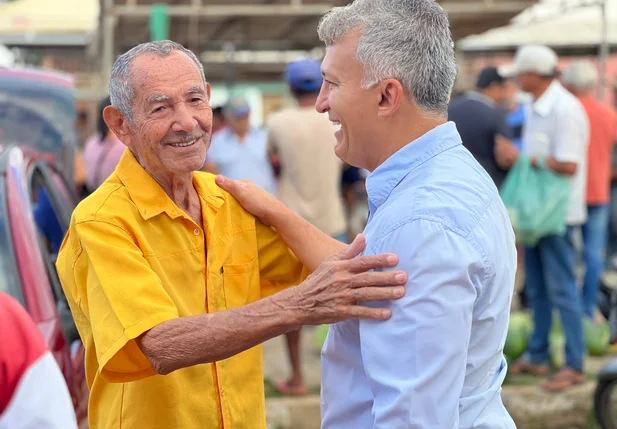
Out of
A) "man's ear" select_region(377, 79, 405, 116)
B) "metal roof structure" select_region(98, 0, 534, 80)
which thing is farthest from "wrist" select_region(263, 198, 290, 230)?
"metal roof structure" select_region(98, 0, 534, 80)

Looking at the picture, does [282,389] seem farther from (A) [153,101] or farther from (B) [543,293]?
(A) [153,101]

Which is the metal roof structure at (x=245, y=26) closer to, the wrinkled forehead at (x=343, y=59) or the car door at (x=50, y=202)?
the car door at (x=50, y=202)

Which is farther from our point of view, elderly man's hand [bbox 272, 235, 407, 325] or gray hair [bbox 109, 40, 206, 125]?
gray hair [bbox 109, 40, 206, 125]

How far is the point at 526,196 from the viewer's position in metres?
5.64

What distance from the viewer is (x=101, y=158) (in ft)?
19.1

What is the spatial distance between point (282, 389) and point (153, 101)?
12.8 feet

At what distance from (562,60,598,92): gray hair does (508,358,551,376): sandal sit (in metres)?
2.14

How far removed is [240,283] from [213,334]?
0.98 feet

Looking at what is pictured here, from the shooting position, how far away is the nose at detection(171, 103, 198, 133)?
2.18m

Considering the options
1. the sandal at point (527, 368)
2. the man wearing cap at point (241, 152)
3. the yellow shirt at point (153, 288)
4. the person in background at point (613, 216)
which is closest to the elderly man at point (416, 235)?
the yellow shirt at point (153, 288)

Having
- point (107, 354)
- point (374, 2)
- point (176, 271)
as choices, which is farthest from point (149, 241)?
point (374, 2)

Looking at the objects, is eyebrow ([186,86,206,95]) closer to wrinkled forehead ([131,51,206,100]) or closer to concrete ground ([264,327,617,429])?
wrinkled forehead ([131,51,206,100])

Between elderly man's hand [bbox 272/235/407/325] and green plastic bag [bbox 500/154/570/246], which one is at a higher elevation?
elderly man's hand [bbox 272/235/407/325]

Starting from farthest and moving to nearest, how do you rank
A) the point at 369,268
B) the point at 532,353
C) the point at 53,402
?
the point at 532,353 → the point at 369,268 → the point at 53,402
